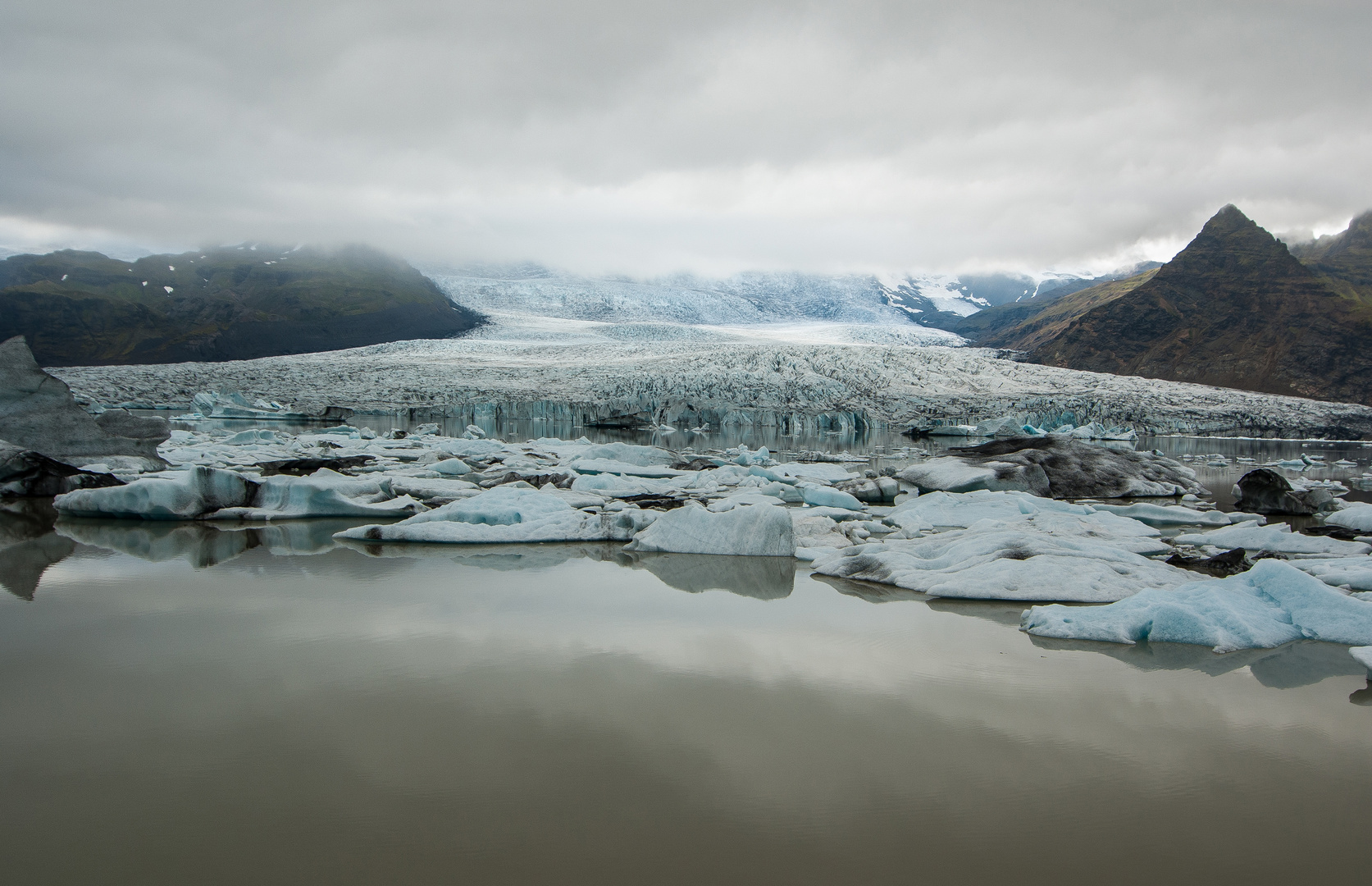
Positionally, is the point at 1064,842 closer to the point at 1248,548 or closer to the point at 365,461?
the point at 1248,548

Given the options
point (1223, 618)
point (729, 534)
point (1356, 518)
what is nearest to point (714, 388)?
point (1356, 518)

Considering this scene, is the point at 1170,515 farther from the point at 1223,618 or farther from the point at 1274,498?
the point at 1223,618

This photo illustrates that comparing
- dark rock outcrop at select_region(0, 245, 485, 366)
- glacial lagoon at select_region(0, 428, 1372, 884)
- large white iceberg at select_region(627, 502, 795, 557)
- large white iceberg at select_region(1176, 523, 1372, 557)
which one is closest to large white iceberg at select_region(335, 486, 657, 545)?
large white iceberg at select_region(627, 502, 795, 557)

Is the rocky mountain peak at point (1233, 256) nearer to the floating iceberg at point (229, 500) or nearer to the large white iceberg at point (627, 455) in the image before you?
the large white iceberg at point (627, 455)

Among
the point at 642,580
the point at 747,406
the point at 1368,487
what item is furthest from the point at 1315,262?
the point at 642,580

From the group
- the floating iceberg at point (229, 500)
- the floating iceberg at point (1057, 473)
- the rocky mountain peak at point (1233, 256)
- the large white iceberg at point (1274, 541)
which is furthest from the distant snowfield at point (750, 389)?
Answer: the rocky mountain peak at point (1233, 256)
